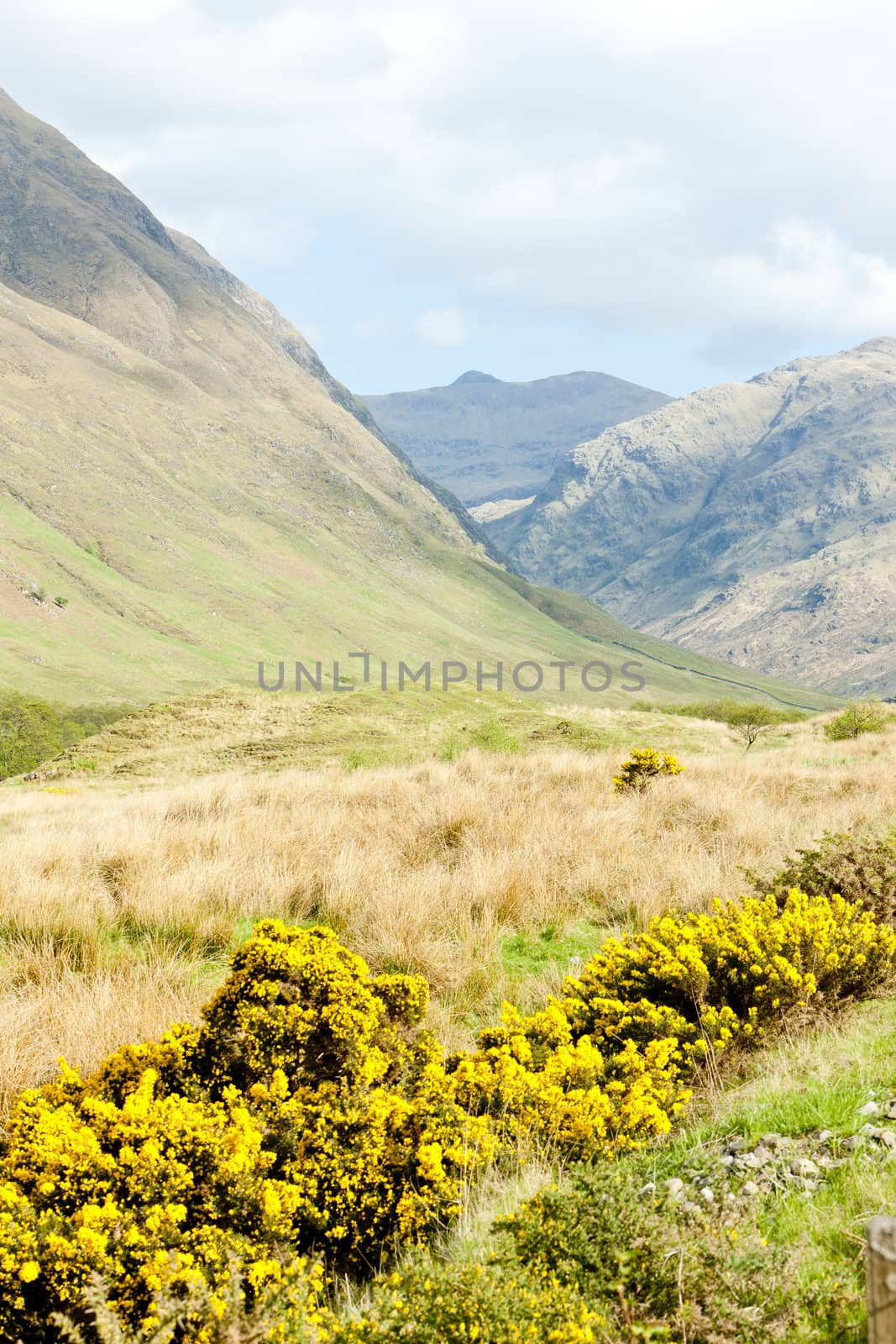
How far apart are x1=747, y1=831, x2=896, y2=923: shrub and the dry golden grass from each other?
45cm

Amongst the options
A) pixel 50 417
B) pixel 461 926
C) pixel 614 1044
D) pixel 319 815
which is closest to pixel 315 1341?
pixel 614 1044

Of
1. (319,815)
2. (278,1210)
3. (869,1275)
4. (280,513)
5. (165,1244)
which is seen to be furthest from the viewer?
(280,513)

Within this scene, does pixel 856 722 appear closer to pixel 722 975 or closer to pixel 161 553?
pixel 722 975

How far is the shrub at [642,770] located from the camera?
1217cm

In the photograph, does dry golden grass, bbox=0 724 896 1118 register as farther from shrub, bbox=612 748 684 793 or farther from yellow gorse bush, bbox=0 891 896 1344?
yellow gorse bush, bbox=0 891 896 1344

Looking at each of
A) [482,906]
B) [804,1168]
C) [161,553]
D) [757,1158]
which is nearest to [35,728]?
[482,906]

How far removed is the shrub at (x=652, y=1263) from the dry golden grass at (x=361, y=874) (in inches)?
87.8

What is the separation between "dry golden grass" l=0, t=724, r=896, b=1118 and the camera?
17.4 feet

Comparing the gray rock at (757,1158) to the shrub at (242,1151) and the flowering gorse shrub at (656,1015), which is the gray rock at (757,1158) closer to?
the flowering gorse shrub at (656,1015)

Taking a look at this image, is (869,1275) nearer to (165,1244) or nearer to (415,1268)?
(415,1268)

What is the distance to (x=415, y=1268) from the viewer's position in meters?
2.73

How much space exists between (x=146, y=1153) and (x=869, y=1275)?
260 cm

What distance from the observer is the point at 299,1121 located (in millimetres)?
3572

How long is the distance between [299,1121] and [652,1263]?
1.53 metres
